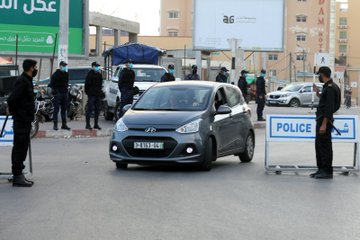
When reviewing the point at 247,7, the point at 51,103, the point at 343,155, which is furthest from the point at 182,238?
the point at 247,7

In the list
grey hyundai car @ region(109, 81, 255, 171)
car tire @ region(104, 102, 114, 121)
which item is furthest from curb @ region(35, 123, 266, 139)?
grey hyundai car @ region(109, 81, 255, 171)

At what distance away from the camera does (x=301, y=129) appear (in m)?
13.1

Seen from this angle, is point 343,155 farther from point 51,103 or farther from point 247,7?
point 247,7

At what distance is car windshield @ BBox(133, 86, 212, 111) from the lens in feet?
44.3

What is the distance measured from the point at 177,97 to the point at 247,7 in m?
30.0

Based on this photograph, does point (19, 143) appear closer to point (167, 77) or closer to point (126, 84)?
point (126, 84)

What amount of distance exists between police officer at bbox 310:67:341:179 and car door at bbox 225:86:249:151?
6.79 feet

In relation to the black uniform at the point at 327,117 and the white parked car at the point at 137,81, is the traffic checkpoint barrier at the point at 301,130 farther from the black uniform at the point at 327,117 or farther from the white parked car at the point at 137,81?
the white parked car at the point at 137,81

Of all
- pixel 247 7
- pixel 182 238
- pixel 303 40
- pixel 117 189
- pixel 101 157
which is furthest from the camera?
pixel 303 40

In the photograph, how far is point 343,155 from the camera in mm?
16328

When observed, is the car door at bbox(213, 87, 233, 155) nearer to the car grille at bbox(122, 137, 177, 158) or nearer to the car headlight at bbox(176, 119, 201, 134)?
the car headlight at bbox(176, 119, 201, 134)

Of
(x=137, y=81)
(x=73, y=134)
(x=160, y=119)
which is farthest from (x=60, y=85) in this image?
(x=160, y=119)

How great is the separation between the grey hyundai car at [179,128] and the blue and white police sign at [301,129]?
3.02 ft

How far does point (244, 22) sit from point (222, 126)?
30017mm
